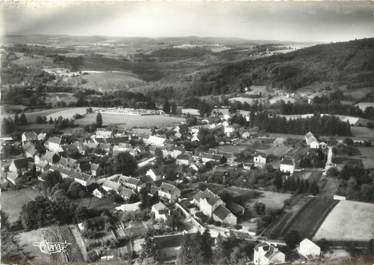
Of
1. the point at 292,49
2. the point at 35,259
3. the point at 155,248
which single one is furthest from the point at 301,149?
the point at 35,259

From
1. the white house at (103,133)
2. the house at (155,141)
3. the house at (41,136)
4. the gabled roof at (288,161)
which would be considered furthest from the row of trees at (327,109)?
the house at (41,136)

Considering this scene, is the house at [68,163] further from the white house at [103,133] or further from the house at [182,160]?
the house at [182,160]

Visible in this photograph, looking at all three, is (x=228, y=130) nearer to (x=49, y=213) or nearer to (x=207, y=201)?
(x=207, y=201)

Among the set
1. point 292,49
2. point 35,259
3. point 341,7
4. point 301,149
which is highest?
point 341,7

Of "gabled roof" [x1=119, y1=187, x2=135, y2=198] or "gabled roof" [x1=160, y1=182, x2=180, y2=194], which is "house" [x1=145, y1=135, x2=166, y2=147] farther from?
"gabled roof" [x1=119, y1=187, x2=135, y2=198]

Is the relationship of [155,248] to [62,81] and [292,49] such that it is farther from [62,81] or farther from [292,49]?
[292,49]

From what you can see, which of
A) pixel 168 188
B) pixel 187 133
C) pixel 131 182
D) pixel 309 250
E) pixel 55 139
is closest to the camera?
pixel 309 250

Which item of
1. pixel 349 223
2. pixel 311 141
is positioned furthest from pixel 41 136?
pixel 349 223
